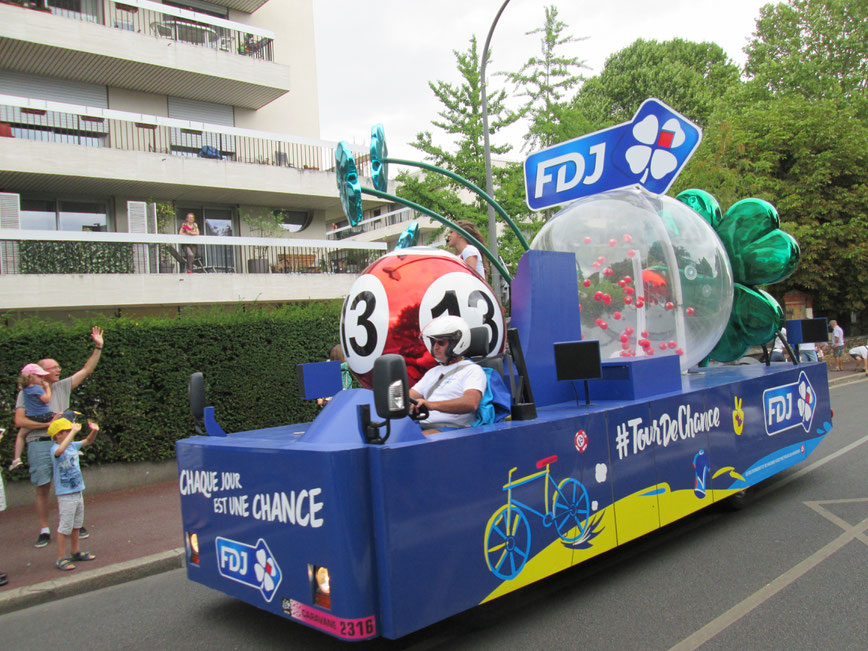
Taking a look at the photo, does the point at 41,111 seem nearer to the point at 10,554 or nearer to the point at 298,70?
the point at 298,70

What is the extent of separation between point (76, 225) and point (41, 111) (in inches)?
116

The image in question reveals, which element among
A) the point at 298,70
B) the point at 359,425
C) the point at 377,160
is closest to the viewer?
the point at 359,425

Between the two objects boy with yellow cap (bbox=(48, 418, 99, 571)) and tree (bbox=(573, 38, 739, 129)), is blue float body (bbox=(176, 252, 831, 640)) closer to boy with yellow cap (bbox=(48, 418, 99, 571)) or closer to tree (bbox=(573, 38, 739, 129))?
boy with yellow cap (bbox=(48, 418, 99, 571))

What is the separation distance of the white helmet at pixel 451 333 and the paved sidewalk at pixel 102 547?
12.5 ft

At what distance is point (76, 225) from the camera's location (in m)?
18.5

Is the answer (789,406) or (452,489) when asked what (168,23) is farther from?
(452,489)

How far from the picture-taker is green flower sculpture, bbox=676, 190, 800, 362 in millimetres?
7543

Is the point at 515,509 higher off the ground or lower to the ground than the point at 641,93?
lower

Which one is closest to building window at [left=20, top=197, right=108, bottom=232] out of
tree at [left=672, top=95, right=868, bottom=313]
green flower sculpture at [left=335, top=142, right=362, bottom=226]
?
green flower sculpture at [left=335, top=142, right=362, bottom=226]

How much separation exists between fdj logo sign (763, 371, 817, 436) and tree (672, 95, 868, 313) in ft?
59.3

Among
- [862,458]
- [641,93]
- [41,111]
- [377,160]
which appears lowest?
[862,458]

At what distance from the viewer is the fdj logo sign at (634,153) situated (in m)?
7.71

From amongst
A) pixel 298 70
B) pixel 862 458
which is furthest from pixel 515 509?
pixel 298 70

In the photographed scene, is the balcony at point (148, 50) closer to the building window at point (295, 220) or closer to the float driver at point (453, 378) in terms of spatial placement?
the building window at point (295, 220)
